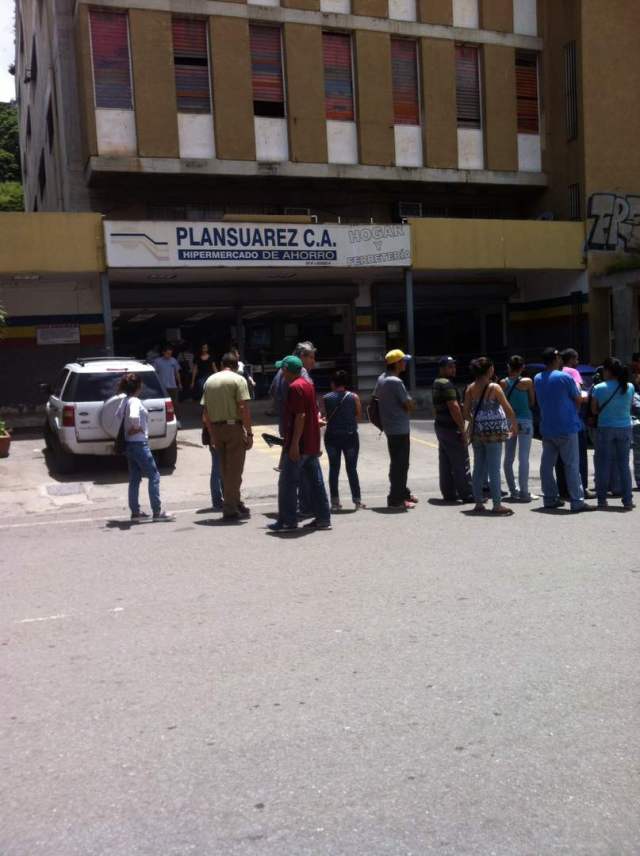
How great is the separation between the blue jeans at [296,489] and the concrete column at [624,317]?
15.2 meters

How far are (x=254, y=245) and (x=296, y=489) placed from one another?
10294 mm

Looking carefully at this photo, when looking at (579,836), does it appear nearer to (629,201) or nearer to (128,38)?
(128,38)

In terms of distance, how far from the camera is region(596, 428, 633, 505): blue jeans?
9.41 m

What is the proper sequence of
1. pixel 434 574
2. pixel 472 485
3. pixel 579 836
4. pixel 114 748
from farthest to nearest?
1. pixel 472 485
2. pixel 434 574
3. pixel 114 748
4. pixel 579 836

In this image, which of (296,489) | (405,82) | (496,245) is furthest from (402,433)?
(405,82)

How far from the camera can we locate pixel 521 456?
10172mm

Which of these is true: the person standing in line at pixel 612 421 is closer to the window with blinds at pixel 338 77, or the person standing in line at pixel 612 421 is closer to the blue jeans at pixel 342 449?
the blue jeans at pixel 342 449

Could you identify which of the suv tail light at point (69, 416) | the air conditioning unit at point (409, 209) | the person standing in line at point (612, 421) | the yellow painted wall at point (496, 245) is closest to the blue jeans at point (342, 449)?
the person standing in line at point (612, 421)

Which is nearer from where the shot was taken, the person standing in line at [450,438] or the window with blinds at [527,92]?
the person standing in line at [450,438]

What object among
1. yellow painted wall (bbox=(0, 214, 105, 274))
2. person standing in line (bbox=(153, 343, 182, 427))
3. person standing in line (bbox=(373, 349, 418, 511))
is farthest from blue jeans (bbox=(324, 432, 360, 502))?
yellow painted wall (bbox=(0, 214, 105, 274))

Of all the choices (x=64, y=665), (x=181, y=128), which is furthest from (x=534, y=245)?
(x=64, y=665)

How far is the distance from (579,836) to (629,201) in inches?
866

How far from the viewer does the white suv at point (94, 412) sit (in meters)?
12.3

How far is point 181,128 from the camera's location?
2003 centimetres
